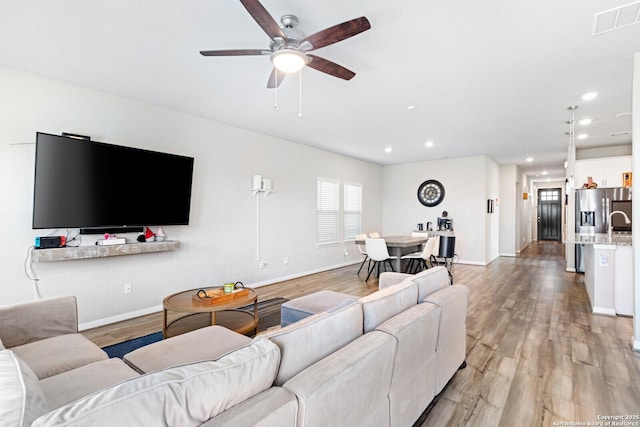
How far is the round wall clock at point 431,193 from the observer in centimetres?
797

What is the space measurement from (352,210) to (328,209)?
102 cm

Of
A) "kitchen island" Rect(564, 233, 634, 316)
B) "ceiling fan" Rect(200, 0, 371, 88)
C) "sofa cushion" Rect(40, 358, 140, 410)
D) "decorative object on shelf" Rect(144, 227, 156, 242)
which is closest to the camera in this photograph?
"sofa cushion" Rect(40, 358, 140, 410)

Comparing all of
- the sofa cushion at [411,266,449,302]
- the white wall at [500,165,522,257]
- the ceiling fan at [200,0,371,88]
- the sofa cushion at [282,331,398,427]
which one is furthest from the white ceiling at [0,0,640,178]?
the white wall at [500,165,522,257]

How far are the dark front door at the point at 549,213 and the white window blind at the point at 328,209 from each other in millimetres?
12140

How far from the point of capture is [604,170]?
6043mm

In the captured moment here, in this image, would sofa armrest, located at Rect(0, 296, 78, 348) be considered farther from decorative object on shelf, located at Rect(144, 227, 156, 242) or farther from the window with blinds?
the window with blinds

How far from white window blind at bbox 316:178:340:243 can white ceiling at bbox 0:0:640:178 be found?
2006 millimetres

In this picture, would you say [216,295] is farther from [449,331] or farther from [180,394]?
[180,394]

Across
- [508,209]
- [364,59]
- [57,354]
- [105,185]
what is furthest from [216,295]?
[508,209]

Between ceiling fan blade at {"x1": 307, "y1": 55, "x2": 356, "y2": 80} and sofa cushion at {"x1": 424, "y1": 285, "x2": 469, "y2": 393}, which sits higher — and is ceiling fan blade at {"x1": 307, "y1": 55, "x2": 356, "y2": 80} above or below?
above

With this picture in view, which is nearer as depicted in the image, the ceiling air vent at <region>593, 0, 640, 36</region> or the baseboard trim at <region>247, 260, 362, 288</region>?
the ceiling air vent at <region>593, 0, 640, 36</region>

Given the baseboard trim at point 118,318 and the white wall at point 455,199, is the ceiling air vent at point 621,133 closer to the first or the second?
the white wall at point 455,199

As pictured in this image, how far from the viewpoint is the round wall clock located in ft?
26.2

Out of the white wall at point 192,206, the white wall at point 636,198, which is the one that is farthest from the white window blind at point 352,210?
the white wall at point 636,198
